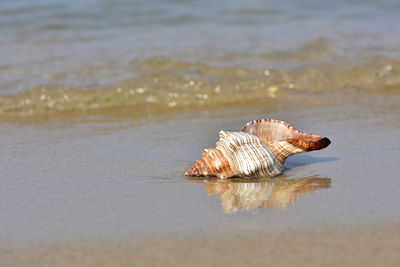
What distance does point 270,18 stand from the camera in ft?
28.1

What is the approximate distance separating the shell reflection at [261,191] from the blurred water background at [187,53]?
208 centimetres

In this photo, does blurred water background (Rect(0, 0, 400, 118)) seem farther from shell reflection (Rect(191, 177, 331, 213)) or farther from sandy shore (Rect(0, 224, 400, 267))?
sandy shore (Rect(0, 224, 400, 267))

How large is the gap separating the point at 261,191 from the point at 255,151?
0.87 ft

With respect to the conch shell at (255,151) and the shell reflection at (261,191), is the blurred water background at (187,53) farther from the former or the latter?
the shell reflection at (261,191)

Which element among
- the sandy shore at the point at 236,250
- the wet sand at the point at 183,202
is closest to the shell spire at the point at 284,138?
the wet sand at the point at 183,202

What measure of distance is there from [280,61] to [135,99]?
171 cm

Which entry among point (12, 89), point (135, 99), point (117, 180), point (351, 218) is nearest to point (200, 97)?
point (135, 99)

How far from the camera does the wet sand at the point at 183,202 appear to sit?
270 centimetres

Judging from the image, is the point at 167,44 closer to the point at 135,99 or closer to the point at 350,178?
the point at 135,99

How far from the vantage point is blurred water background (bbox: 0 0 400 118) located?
227 inches

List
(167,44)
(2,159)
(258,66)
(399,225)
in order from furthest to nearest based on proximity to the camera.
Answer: (167,44) < (258,66) < (2,159) < (399,225)

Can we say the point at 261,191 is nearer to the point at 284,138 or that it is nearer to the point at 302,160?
the point at 284,138

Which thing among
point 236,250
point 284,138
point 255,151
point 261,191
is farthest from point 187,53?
point 236,250

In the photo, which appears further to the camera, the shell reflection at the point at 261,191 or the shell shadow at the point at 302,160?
the shell shadow at the point at 302,160
